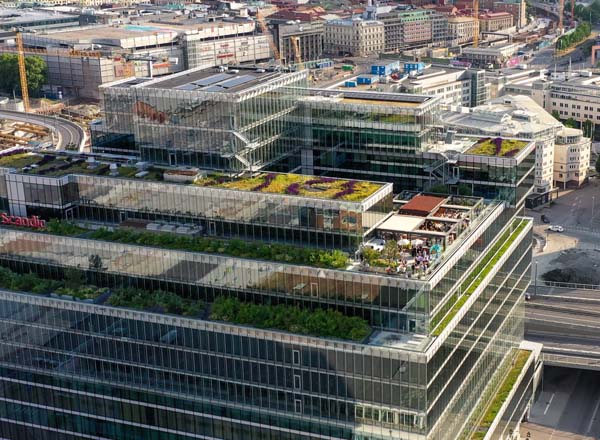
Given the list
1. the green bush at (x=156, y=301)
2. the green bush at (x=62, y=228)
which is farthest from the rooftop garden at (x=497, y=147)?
the green bush at (x=62, y=228)

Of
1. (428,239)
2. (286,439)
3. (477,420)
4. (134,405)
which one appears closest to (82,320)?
(134,405)

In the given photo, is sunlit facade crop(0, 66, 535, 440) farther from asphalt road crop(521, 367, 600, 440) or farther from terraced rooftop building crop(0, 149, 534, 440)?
asphalt road crop(521, 367, 600, 440)

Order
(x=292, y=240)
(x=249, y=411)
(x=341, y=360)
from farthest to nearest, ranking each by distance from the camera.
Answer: (x=292, y=240) → (x=249, y=411) → (x=341, y=360)

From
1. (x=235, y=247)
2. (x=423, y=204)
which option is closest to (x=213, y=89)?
(x=235, y=247)

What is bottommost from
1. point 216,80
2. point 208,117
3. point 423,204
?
point 423,204

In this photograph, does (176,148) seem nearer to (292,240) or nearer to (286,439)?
(292,240)

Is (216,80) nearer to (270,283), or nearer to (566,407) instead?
(270,283)
